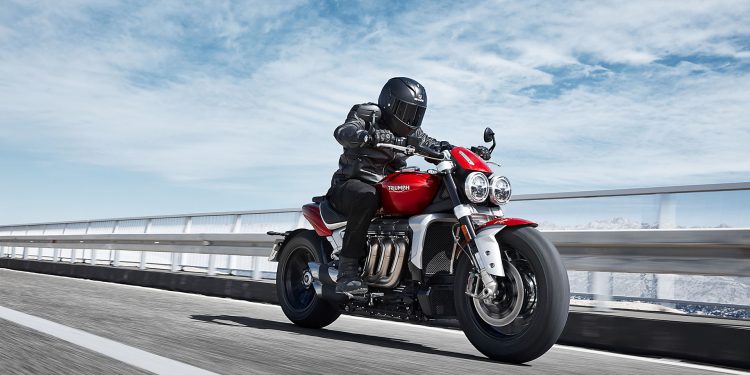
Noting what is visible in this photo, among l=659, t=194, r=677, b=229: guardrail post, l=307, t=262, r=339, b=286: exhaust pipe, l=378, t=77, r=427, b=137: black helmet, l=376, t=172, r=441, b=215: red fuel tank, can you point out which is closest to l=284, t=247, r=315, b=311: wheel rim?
l=307, t=262, r=339, b=286: exhaust pipe

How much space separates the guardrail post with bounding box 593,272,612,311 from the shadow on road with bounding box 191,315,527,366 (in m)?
1.70

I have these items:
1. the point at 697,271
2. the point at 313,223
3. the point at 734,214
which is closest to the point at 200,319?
the point at 313,223

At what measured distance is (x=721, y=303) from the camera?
6086 millimetres

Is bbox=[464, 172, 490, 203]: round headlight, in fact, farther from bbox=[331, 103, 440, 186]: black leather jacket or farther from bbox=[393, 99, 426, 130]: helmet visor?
bbox=[393, 99, 426, 130]: helmet visor

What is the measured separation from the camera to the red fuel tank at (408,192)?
18.6 feet

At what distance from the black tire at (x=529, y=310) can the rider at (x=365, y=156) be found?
1.08 meters

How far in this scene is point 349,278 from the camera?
612cm

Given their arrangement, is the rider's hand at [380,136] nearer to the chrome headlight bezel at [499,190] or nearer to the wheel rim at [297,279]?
the chrome headlight bezel at [499,190]

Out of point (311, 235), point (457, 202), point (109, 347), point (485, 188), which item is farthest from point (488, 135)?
point (109, 347)

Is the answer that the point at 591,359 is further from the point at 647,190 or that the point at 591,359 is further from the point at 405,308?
the point at 647,190

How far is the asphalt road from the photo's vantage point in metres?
4.30

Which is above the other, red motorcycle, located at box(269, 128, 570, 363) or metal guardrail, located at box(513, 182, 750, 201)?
metal guardrail, located at box(513, 182, 750, 201)

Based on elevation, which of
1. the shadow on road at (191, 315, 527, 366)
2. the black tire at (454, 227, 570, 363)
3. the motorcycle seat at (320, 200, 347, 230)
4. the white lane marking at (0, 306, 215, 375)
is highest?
the motorcycle seat at (320, 200, 347, 230)

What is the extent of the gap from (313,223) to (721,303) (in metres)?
3.20
